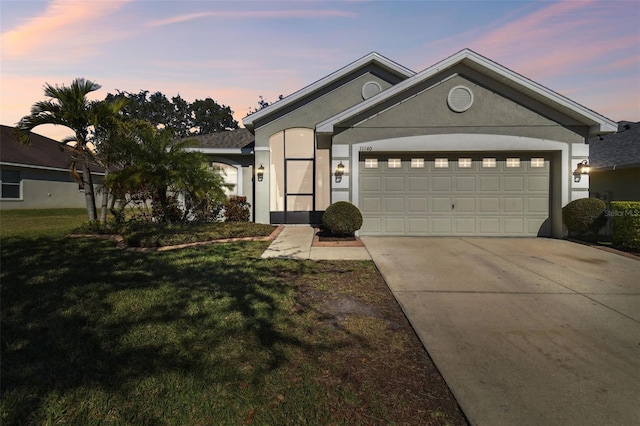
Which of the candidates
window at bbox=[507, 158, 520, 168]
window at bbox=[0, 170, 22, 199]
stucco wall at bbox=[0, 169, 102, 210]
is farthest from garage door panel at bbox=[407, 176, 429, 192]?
window at bbox=[0, 170, 22, 199]

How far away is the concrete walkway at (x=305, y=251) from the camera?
7.30 meters

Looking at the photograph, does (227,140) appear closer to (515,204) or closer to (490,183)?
(490,183)

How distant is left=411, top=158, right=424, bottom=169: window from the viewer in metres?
10.2

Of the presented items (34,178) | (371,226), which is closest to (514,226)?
(371,226)

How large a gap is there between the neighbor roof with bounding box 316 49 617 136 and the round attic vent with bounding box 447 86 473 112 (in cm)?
67

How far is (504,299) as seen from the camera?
184 inches

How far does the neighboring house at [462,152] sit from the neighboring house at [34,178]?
16.9 meters

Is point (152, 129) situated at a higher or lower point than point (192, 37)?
lower

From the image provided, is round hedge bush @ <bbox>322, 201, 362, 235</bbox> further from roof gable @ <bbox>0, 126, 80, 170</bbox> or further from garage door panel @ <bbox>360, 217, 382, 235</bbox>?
roof gable @ <bbox>0, 126, 80, 170</bbox>

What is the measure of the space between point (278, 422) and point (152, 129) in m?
11.7

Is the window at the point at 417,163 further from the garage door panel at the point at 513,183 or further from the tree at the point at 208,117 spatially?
the tree at the point at 208,117

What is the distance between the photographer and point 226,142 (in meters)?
15.0

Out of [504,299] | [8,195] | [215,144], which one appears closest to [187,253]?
[504,299]

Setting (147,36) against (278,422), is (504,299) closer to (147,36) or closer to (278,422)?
(278,422)
